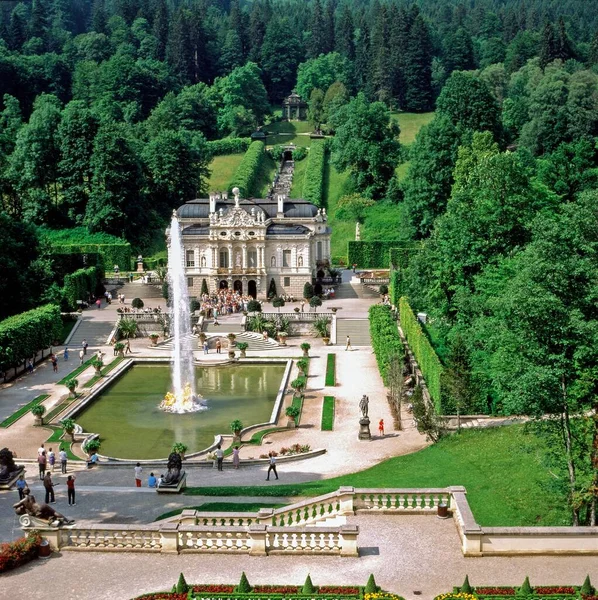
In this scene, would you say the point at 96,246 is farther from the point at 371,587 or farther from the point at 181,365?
the point at 371,587

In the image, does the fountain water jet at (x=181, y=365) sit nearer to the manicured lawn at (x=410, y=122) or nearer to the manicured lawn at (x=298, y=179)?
the manicured lawn at (x=298, y=179)

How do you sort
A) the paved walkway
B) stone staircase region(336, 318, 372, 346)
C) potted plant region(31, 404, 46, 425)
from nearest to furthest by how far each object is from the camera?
the paved walkway → potted plant region(31, 404, 46, 425) → stone staircase region(336, 318, 372, 346)

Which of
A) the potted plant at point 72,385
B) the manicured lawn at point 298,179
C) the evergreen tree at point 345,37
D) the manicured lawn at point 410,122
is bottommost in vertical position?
the potted plant at point 72,385

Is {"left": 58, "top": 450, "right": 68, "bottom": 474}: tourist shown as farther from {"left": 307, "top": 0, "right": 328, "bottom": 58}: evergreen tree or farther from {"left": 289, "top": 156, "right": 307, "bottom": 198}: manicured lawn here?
{"left": 307, "top": 0, "right": 328, "bottom": 58}: evergreen tree

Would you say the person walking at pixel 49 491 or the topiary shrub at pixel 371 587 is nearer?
the topiary shrub at pixel 371 587

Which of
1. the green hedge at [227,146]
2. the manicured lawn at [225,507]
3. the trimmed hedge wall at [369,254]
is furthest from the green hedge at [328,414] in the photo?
the green hedge at [227,146]

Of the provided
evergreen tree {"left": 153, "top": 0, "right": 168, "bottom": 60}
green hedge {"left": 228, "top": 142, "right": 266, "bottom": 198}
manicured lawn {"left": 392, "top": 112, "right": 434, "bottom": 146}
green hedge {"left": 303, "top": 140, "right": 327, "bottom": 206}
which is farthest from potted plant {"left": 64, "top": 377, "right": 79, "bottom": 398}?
evergreen tree {"left": 153, "top": 0, "right": 168, "bottom": 60}
